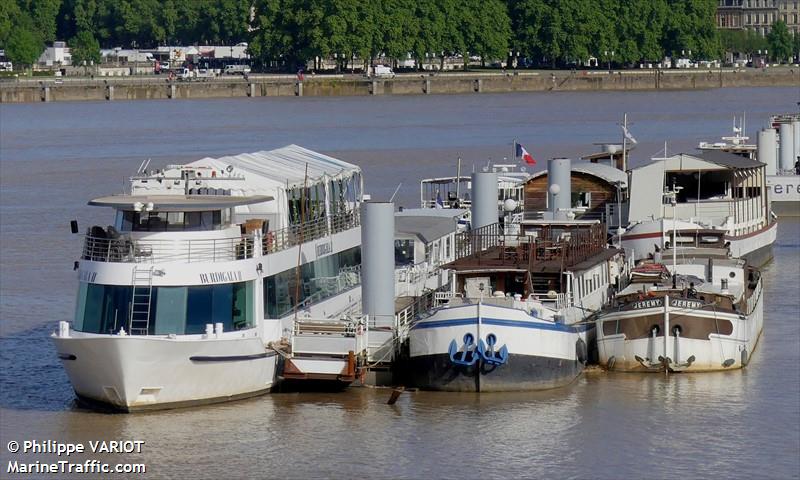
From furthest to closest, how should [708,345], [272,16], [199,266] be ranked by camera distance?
[272,16] → [708,345] → [199,266]

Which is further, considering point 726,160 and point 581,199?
point 726,160

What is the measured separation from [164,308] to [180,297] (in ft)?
1.15

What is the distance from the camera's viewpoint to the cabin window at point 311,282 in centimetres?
3450

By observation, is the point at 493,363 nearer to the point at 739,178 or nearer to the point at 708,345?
the point at 708,345

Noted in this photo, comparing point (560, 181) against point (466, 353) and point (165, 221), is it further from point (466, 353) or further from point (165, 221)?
point (165, 221)

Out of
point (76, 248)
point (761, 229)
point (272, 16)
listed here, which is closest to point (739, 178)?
point (761, 229)

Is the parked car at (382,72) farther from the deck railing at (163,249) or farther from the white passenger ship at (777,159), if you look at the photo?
the deck railing at (163,249)

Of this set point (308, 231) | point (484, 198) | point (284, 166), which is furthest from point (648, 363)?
point (484, 198)

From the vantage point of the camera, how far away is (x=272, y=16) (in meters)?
195

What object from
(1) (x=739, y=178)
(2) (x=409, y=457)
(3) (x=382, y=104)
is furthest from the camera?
(3) (x=382, y=104)

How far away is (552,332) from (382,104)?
124 metres

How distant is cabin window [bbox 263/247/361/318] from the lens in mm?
34500

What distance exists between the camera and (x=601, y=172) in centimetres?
5184

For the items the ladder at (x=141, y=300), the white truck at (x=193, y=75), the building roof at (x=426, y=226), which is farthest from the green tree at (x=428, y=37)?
the ladder at (x=141, y=300)
